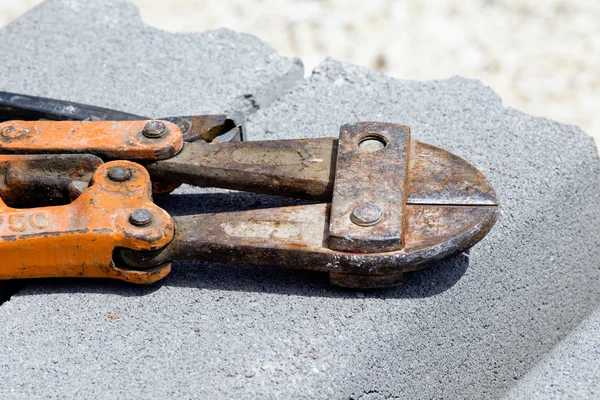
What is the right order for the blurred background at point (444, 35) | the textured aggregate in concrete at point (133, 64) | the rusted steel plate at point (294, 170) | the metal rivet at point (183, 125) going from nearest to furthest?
1. the rusted steel plate at point (294, 170)
2. the metal rivet at point (183, 125)
3. the textured aggregate in concrete at point (133, 64)
4. the blurred background at point (444, 35)

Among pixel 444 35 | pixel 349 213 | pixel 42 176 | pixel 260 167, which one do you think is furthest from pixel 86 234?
pixel 444 35

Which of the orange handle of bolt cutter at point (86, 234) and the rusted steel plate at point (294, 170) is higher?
the rusted steel plate at point (294, 170)

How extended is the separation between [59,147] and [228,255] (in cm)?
43

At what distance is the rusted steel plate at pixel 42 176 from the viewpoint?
1.84 metres

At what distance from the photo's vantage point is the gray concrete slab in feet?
5.58

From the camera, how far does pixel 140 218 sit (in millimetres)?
1723

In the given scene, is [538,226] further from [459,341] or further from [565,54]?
[565,54]

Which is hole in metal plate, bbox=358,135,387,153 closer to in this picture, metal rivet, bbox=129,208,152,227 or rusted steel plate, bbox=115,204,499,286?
rusted steel plate, bbox=115,204,499,286

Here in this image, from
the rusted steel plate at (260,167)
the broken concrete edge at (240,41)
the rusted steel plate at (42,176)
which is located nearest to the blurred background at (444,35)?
the broken concrete edge at (240,41)

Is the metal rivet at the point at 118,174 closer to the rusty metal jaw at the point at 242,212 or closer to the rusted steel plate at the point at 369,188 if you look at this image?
the rusty metal jaw at the point at 242,212

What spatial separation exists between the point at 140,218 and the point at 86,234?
100mm

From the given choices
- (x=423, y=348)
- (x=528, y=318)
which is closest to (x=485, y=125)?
(x=528, y=318)

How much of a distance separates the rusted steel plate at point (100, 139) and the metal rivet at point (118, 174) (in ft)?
0.24

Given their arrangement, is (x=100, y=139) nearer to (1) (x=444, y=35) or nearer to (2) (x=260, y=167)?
(2) (x=260, y=167)
